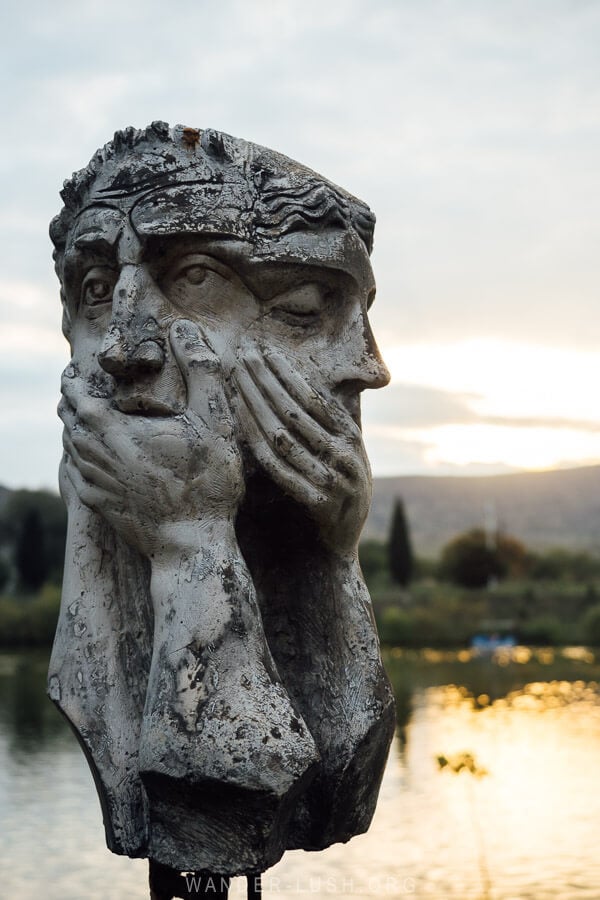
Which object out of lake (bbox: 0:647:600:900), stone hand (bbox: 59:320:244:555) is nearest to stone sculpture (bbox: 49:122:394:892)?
stone hand (bbox: 59:320:244:555)

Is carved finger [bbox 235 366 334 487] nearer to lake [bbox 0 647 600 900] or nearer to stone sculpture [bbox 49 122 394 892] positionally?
stone sculpture [bbox 49 122 394 892]

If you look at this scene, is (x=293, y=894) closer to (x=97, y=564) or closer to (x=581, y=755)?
(x=581, y=755)

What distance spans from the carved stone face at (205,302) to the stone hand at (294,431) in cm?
6

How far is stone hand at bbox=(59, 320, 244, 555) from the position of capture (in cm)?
284

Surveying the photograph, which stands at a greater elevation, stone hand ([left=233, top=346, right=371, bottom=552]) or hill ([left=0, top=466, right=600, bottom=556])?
hill ([left=0, top=466, right=600, bottom=556])

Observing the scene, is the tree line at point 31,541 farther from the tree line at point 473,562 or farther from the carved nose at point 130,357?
the carved nose at point 130,357

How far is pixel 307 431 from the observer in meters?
2.95

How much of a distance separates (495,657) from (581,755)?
9.49 meters

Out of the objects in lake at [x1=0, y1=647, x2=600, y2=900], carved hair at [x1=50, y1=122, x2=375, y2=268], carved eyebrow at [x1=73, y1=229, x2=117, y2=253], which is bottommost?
lake at [x1=0, y1=647, x2=600, y2=900]

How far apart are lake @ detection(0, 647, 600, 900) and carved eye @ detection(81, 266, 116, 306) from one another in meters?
2.29

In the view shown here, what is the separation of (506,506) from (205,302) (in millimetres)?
71445

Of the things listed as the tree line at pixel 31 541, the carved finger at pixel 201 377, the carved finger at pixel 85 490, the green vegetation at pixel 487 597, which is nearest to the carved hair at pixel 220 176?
the carved finger at pixel 201 377

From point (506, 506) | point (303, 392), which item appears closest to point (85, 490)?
point (303, 392)

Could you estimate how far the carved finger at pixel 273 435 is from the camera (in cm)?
293
